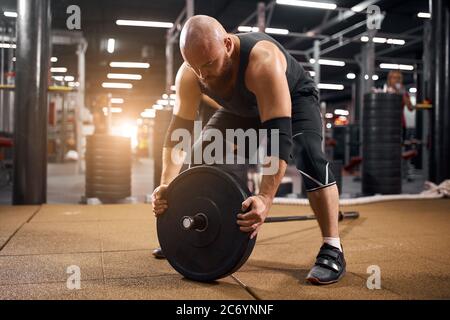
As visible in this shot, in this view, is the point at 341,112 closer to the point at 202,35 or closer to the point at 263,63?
the point at 263,63

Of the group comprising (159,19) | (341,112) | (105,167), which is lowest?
(105,167)

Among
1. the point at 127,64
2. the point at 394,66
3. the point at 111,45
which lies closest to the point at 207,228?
the point at 111,45

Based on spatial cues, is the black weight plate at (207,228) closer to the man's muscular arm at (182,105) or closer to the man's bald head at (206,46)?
the man's muscular arm at (182,105)

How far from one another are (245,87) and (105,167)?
2.72 m

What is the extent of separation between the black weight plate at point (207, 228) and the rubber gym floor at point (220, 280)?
0.24 feet

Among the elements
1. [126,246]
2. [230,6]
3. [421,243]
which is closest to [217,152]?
[126,246]

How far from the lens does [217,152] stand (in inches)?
72.1

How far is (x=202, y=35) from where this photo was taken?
4.33 feet

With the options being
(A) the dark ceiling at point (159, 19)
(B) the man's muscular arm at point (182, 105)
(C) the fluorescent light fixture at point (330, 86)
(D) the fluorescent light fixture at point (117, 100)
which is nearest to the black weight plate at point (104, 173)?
(B) the man's muscular arm at point (182, 105)

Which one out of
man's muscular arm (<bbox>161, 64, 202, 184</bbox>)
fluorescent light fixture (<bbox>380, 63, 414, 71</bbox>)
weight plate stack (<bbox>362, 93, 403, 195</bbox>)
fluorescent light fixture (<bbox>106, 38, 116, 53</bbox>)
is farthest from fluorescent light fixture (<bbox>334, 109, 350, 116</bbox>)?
man's muscular arm (<bbox>161, 64, 202, 184</bbox>)

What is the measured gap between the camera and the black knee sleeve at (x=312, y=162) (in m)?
1.60

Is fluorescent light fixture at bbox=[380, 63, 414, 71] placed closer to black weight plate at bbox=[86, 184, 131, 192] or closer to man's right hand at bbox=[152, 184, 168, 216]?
black weight plate at bbox=[86, 184, 131, 192]
